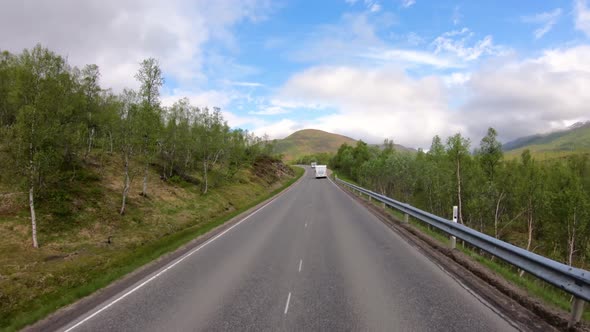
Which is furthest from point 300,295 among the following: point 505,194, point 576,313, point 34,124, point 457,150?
point 505,194

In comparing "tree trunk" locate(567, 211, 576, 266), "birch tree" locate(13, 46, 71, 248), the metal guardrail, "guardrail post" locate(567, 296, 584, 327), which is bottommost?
"tree trunk" locate(567, 211, 576, 266)

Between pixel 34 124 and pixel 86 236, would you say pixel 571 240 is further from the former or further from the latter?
pixel 34 124

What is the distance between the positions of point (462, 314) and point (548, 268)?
6.37 ft

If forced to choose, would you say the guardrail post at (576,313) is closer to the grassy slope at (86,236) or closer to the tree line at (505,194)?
the grassy slope at (86,236)

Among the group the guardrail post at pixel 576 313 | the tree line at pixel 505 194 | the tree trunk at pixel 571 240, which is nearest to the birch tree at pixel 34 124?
the guardrail post at pixel 576 313

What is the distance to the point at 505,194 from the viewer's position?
45781mm

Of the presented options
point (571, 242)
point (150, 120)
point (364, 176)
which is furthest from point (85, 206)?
point (364, 176)

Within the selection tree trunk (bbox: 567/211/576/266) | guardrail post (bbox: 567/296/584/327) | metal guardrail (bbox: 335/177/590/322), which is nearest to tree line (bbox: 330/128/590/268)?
tree trunk (bbox: 567/211/576/266)

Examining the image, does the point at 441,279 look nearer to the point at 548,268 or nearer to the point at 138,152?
the point at 548,268

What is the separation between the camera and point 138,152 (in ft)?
82.9

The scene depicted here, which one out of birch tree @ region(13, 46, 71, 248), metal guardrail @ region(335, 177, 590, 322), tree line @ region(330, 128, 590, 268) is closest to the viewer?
metal guardrail @ region(335, 177, 590, 322)

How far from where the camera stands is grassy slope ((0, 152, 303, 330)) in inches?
413

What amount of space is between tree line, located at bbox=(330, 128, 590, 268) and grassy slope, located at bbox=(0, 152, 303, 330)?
3443cm

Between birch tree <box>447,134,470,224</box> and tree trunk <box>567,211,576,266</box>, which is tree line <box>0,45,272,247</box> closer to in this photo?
birch tree <box>447,134,470,224</box>
